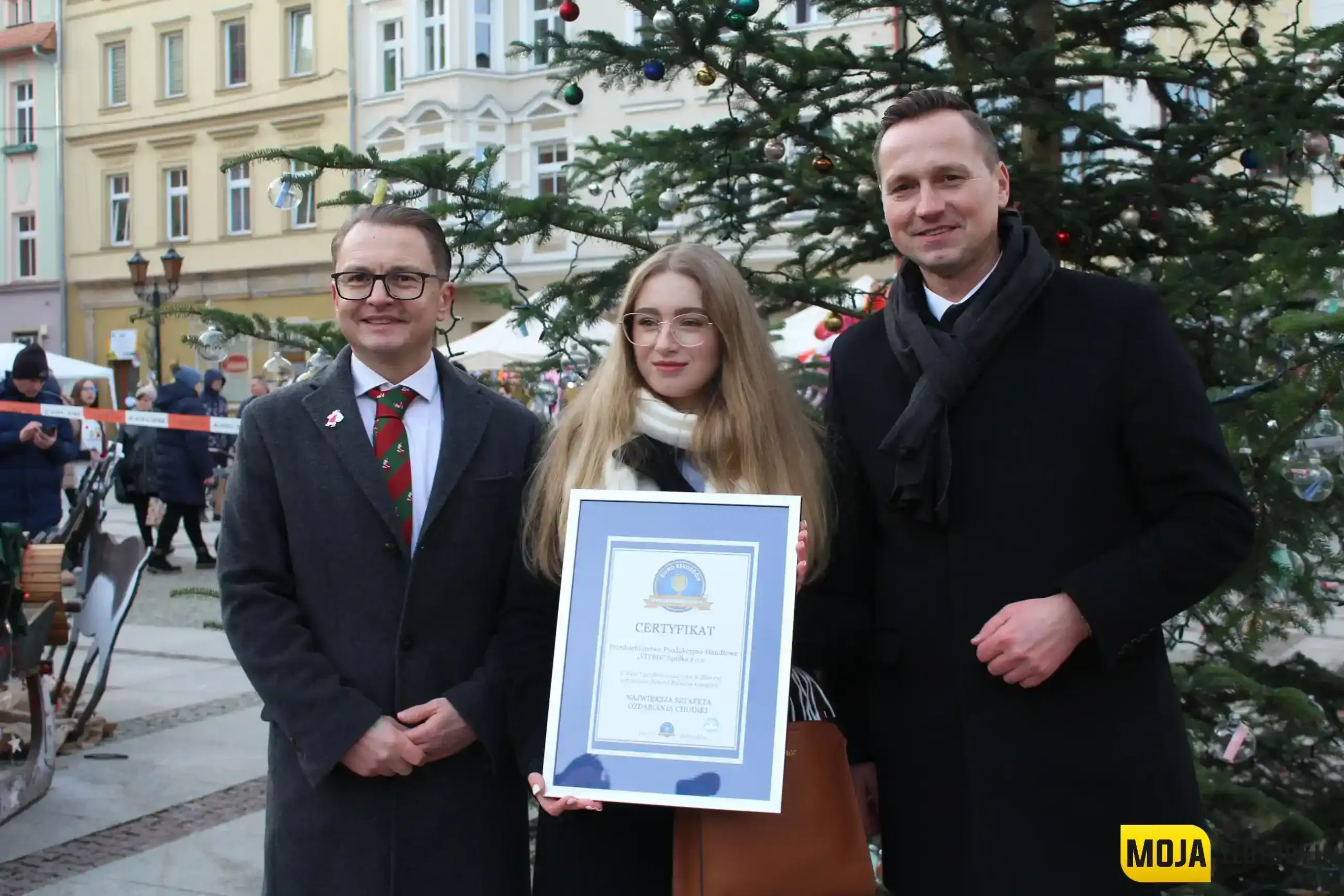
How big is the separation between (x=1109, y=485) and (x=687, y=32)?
6.65ft

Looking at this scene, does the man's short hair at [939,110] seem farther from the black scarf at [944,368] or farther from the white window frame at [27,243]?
the white window frame at [27,243]

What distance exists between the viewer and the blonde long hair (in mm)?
2570

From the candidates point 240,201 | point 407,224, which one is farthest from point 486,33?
point 407,224

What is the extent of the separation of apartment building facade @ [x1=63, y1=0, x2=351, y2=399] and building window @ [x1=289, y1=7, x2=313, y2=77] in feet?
0.13

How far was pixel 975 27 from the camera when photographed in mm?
3902

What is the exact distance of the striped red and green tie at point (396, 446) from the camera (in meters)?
2.71

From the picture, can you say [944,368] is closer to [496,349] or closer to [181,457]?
[181,457]

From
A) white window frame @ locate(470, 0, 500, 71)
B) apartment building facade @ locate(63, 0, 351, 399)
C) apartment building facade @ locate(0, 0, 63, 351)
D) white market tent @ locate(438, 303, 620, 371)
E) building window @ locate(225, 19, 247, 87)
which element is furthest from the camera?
apartment building facade @ locate(0, 0, 63, 351)

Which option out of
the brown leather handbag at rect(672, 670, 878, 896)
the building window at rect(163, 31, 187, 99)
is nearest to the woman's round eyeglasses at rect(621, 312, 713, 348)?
the brown leather handbag at rect(672, 670, 878, 896)

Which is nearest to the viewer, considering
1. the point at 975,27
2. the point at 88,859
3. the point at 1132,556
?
the point at 1132,556

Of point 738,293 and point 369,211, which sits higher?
point 369,211

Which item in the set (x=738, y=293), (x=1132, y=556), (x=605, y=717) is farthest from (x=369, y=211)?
(x=1132, y=556)

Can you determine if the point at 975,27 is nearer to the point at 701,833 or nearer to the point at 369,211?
the point at 369,211

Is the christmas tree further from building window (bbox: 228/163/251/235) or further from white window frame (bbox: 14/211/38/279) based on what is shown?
white window frame (bbox: 14/211/38/279)
